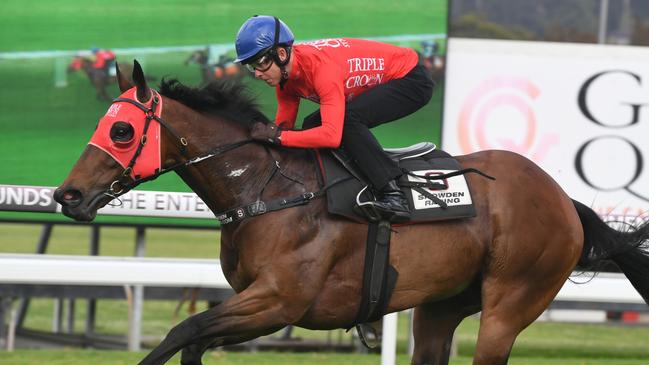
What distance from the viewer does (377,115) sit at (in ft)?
15.8

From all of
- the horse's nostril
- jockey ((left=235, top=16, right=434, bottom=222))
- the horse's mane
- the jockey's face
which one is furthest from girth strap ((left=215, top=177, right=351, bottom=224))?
the horse's nostril

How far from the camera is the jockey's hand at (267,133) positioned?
459 cm

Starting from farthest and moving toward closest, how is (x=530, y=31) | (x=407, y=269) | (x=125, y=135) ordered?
1. (x=530, y=31)
2. (x=407, y=269)
3. (x=125, y=135)

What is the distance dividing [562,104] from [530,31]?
21.1 ft

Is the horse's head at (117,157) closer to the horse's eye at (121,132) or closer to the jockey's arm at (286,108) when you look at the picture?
the horse's eye at (121,132)

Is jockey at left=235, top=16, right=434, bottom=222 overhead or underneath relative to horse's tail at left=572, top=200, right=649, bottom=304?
overhead

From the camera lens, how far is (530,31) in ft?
48.2

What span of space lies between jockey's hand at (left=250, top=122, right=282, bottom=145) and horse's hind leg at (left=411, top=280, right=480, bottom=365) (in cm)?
126

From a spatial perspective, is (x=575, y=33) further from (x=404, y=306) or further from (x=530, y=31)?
(x=404, y=306)

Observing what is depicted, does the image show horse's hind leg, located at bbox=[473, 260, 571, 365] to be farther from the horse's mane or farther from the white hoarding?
the white hoarding

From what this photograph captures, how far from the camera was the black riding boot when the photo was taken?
464 centimetres

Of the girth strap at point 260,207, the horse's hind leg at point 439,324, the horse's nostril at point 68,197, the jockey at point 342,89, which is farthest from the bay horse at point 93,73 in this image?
the horse's nostril at point 68,197

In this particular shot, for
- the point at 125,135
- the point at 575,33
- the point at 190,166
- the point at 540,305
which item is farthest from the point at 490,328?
the point at 575,33

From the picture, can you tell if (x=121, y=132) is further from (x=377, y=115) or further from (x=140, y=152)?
(x=377, y=115)
